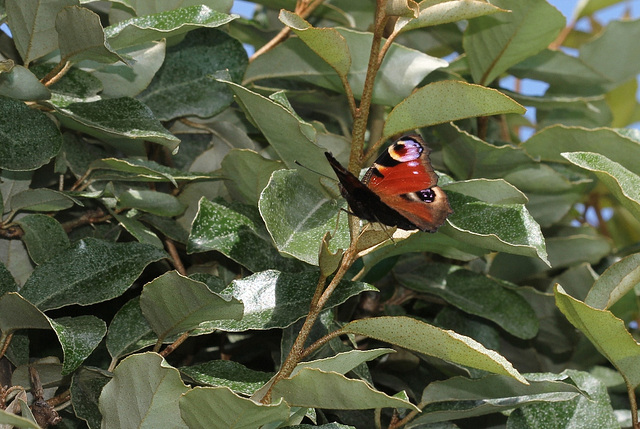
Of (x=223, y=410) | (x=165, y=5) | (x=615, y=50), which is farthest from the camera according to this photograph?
(x=615, y=50)

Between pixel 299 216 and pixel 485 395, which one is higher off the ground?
pixel 299 216

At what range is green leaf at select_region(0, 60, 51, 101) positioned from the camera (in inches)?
38.3

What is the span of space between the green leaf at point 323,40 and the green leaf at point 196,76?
313 mm

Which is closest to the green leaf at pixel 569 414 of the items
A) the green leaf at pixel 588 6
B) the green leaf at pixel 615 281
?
the green leaf at pixel 615 281

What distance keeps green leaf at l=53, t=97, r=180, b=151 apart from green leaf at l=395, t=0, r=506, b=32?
35cm

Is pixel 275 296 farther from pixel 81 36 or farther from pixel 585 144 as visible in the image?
pixel 585 144

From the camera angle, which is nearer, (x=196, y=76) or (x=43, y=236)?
(x=43, y=236)

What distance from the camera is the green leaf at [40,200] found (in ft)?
3.56

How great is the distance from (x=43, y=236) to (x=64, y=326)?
8.0 inches

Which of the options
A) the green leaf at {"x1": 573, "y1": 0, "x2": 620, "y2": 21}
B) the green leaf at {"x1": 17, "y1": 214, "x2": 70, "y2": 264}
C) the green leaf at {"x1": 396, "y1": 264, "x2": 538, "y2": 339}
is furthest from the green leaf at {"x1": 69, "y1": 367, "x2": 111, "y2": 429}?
the green leaf at {"x1": 573, "y1": 0, "x2": 620, "y2": 21}

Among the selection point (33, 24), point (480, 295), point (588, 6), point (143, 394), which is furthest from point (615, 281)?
point (588, 6)

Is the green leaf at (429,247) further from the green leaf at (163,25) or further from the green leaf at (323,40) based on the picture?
the green leaf at (163,25)

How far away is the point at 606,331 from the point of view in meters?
0.97

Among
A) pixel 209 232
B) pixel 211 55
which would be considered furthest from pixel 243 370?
pixel 211 55
